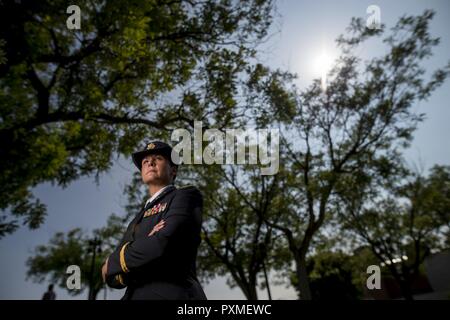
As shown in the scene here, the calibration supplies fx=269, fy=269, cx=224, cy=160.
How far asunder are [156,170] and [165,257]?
0.89 meters

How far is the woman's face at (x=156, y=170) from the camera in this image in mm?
2316

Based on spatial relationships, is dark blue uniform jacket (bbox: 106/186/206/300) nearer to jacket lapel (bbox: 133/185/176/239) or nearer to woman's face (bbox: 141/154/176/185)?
jacket lapel (bbox: 133/185/176/239)

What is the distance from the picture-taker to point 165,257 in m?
1.63

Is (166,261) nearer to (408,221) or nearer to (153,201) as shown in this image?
(153,201)

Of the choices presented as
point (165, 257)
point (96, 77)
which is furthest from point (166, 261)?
point (96, 77)

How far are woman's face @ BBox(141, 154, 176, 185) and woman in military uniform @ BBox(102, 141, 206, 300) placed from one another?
1.08 ft

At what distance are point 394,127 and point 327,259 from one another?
22320mm

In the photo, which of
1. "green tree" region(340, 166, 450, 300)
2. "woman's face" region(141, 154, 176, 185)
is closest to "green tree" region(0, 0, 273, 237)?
"woman's face" region(141, 154, 176, 185)

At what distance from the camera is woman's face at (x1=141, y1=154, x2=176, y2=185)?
7.60 ft

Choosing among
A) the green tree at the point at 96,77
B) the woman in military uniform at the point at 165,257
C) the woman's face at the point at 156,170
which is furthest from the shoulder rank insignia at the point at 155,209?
the green tree at the point at 96,77
